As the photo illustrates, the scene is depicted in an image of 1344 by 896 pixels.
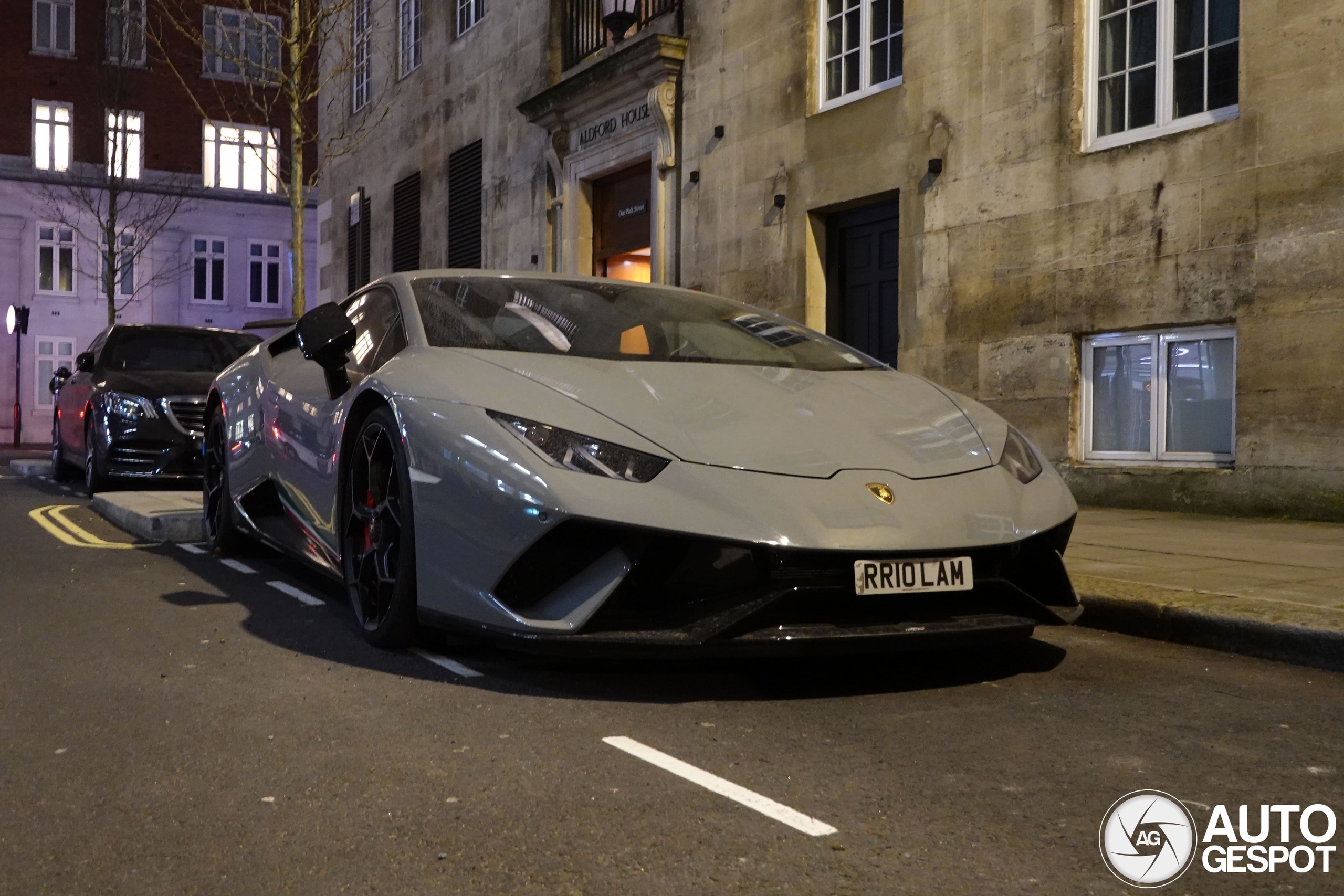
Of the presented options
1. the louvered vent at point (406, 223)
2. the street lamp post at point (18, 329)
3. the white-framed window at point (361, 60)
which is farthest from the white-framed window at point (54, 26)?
the louvered vent at point (406, 223)

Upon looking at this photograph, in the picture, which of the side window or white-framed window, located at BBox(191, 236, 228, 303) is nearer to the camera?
the side window

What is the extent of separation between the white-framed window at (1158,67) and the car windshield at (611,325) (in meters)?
5.44

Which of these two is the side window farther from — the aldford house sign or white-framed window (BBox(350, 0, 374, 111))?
white-framed window (BBox(350, 0, 374, 111))

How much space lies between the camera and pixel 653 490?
376 cm

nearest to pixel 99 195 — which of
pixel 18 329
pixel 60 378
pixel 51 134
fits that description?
pixel 51 134

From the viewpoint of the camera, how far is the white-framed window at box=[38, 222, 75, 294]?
1458 inches

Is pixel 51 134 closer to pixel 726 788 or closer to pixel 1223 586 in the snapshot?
pixel 1223 586

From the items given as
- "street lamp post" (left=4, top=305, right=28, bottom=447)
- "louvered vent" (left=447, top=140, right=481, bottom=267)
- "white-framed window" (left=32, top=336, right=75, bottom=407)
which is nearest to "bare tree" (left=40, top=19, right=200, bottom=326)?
"white-framed window" (left=32, top=336, right=75, bottom=407)

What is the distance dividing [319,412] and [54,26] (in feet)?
125

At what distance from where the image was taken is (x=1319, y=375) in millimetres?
8680

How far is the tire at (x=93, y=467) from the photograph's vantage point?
11.3 metres

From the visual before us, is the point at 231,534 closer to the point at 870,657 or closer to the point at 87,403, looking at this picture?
the point at 870,657

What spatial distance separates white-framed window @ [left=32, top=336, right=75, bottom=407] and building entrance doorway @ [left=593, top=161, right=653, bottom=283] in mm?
23905

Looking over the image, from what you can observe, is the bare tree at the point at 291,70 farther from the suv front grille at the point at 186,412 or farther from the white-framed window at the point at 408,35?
the suv front grille at the point at 186,412
